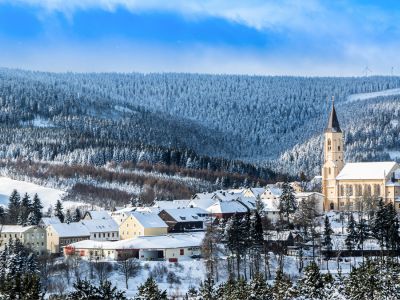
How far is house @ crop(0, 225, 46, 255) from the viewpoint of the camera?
326ft

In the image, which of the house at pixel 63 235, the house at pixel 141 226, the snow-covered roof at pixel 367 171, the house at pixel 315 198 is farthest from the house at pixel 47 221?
the snow-covered roof at pixel 367 171

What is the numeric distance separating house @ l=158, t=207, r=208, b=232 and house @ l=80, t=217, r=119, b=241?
523 cm

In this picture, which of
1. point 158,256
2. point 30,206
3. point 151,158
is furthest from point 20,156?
point 158,256

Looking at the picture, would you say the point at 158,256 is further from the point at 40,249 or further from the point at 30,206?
the point at 30,206

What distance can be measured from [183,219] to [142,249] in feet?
55.0

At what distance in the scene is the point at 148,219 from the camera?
333 feet

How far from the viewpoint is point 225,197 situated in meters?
123

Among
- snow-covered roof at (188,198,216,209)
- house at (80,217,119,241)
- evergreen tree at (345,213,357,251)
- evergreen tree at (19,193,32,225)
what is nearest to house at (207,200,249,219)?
snow-covered roof at (188,198,216,209)

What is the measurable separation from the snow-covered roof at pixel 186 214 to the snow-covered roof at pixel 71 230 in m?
9.32

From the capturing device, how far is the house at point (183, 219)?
344ft

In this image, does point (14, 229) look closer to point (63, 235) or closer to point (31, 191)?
point (63, 235)

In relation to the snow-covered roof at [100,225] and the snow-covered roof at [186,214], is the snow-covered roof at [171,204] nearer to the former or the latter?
the snow-covered roof at [186,214]

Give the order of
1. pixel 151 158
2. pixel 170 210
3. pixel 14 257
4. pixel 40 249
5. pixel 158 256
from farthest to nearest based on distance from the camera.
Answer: pixel 151 158
pixel 170 210
pixel 40 249
pixel 158 256
pixel 14 257

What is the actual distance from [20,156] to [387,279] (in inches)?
5537
